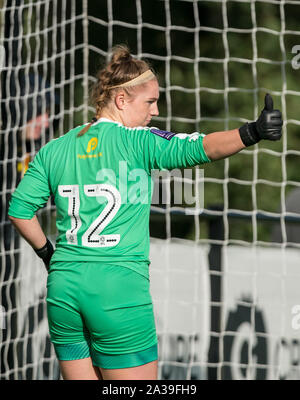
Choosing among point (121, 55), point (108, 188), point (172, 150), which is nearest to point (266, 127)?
point (172, 150)

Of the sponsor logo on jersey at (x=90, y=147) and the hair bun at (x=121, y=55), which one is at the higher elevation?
the hair bun at (x=121, y=55)

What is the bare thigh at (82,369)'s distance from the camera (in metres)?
2.65

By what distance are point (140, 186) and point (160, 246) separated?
2.01 m

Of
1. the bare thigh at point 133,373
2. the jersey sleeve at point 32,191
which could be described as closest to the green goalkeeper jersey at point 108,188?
the jersey sleeve at point 32,191

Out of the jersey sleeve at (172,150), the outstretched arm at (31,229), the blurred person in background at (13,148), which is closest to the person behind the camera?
the jersey sleeve at (172,150)

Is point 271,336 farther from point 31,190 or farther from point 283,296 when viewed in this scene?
point 31,190

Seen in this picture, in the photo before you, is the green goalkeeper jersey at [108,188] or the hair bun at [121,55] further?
the hair bun at [121,55]

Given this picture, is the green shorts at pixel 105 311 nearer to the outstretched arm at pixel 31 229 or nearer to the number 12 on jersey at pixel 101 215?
the number 12 on jersey at pixel 101 215

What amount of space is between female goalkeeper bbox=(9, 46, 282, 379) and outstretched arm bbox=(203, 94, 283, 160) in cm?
4

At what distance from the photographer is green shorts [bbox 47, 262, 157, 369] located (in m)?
2.53

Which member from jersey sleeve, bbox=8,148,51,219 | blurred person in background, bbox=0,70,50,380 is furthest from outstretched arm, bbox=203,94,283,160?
blurred person in background, bbox=0,70,50,380

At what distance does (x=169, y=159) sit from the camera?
8.14 feet

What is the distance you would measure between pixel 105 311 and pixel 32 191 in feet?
1.84

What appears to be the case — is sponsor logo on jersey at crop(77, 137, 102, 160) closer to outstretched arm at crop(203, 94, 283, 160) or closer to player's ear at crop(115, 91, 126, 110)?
player's ear at crop(115, 91, 126, 110)
